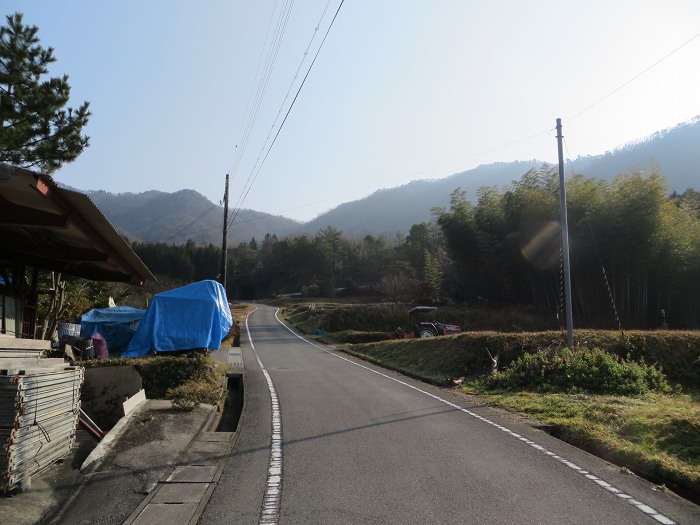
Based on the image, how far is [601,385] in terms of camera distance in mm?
11797

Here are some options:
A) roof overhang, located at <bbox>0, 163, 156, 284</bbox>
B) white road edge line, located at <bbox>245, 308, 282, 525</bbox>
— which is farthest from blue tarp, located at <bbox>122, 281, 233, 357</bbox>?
white road edge line, located at <bbox>245, 308, 282, 525</bbox>

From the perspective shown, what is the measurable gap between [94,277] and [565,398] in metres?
10.9

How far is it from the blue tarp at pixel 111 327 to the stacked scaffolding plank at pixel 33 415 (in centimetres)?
1288

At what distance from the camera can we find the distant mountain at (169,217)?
104 meters

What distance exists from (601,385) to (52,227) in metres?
10.9

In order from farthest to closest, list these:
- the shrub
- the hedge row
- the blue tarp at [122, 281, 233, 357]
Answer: the blue tarp at [122, 281, 233, 357] → the hedge row → the shrub

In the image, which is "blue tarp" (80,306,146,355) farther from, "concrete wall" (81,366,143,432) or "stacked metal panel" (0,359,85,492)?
"stacked metal panel" (0,359,85,492)

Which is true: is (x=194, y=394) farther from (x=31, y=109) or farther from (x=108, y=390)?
(x=31, y=109)

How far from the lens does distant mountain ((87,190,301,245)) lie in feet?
341

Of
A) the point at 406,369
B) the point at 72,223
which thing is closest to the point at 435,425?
the point at 72,223

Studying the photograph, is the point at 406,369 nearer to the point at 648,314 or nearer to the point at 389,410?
the point at 389,410

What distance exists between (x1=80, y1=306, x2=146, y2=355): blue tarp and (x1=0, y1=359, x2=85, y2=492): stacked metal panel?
12954mm

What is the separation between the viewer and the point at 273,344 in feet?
93.7

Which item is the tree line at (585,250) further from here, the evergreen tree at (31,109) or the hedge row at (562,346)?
the evergreen tree at (31,109)
